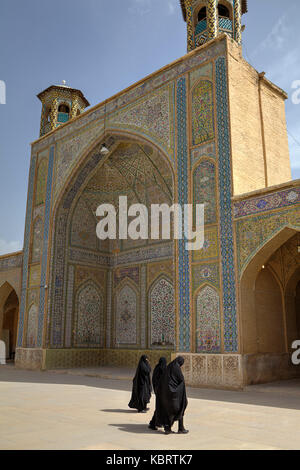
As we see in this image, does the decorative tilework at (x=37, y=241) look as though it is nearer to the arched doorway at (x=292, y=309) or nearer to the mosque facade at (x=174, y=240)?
the mosque facade at (x=174, y=240)

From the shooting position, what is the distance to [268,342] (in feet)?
26.3

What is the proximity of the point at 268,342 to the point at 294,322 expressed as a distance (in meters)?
1.19

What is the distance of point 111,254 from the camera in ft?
43.7

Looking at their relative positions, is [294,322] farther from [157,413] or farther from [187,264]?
[157,413]

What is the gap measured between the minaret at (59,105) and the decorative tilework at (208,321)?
8.46m

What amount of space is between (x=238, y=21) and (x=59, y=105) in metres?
6.47

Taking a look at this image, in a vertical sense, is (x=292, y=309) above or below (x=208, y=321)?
above

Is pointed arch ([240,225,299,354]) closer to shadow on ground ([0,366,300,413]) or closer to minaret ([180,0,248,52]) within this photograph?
shadow on ground ([0,366,300,413])

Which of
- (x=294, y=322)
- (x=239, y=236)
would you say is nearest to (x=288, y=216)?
(x=239, y=236)

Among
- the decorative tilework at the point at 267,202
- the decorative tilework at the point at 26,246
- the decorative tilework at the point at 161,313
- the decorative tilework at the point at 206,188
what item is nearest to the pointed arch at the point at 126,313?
the decorative tilework at the point at 161,313

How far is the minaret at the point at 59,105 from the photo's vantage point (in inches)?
547

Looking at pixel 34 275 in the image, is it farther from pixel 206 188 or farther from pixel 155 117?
pixel 206 188

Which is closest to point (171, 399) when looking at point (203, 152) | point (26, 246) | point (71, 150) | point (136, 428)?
point (136, 428)

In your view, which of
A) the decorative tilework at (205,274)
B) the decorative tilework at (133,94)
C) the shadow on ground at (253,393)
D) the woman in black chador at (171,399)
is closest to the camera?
the woman in black chador at (171,399)
